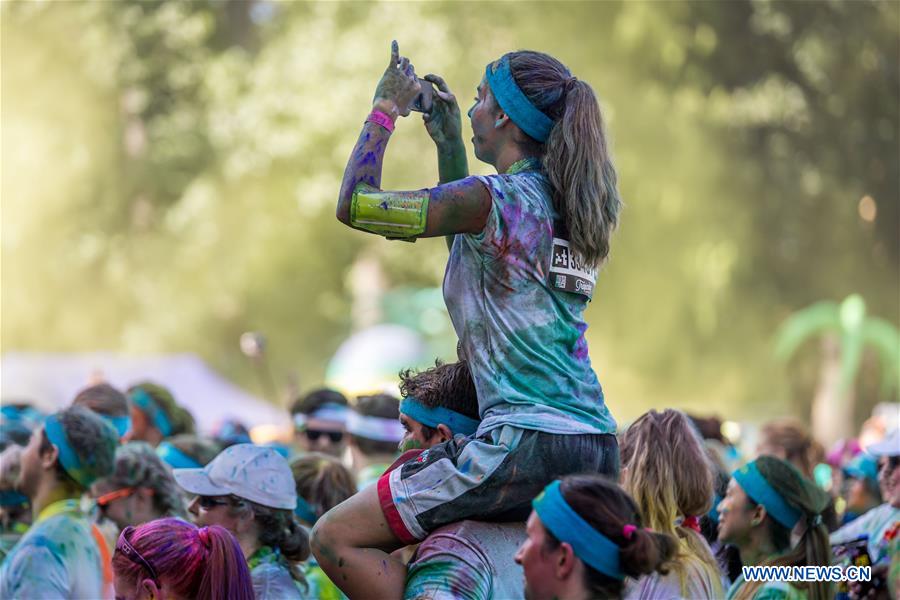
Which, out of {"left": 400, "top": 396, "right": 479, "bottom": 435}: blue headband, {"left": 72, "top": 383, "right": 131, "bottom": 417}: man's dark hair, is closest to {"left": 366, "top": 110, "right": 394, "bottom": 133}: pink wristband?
{"left": 400, "top": 396, "right": 479, "bottom": 435}: blue headband

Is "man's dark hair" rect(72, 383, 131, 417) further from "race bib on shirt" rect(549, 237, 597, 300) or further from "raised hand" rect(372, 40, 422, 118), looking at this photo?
"race bib on shirt" rect(549, 237, 597, 300)

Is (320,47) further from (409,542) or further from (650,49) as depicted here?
(409,542)

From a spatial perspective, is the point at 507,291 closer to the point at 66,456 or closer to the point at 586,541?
the point at 586,541

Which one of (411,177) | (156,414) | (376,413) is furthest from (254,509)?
(411,177)

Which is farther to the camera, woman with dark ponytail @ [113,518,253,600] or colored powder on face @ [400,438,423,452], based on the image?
colored powder on face @ [400,438,423,452]

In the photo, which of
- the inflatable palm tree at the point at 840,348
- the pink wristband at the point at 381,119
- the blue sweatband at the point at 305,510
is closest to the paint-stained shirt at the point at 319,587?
the blue sweatband at the point at 305,510

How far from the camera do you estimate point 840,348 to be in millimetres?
29047

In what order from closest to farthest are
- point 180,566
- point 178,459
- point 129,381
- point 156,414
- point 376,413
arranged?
1. point 180,566
2. point 178,459
3. point 376,413
4. point 156,414
5. point 129,381

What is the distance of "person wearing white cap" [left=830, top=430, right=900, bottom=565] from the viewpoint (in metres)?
6.24

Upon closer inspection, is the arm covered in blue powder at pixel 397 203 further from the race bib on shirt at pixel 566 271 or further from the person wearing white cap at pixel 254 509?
the person wearing white cap at pixel 254 509

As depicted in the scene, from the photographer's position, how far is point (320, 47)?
3189cm

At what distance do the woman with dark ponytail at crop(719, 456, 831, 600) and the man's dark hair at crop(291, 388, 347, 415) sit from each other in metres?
3.52

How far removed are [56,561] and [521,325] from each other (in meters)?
2.38

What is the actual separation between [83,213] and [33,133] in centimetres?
255
